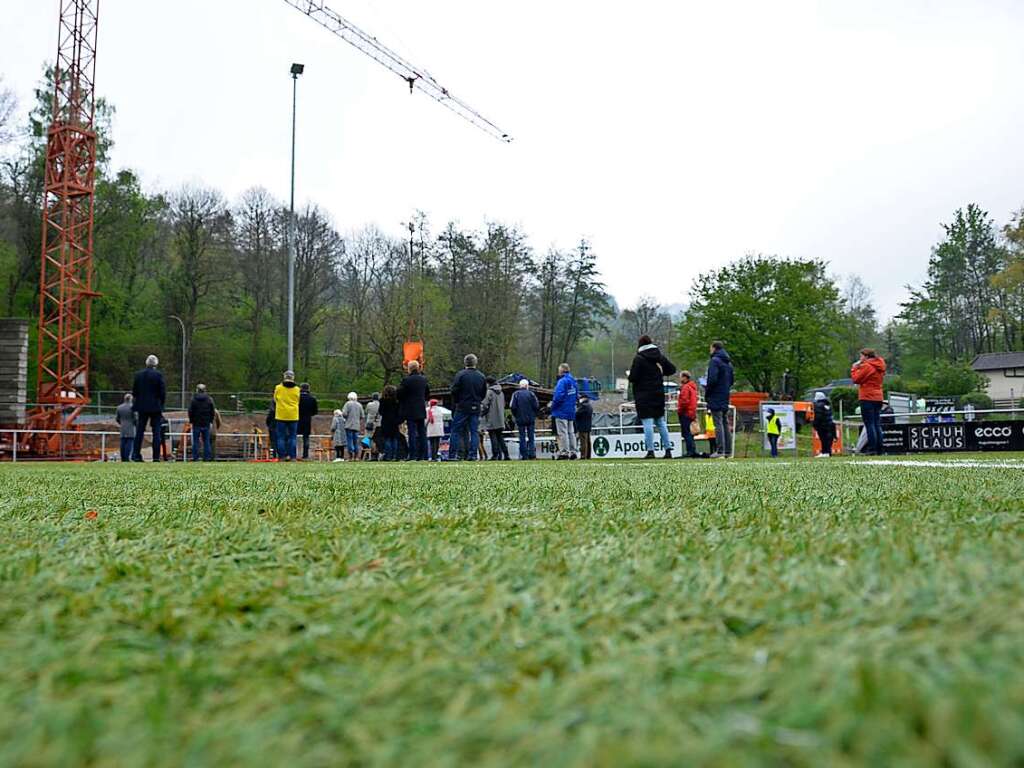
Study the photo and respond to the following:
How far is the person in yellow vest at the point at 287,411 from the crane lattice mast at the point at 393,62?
44490 mm

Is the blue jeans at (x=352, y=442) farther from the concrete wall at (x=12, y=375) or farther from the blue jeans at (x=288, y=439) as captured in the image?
the concrete wall at (x=12, y=375)

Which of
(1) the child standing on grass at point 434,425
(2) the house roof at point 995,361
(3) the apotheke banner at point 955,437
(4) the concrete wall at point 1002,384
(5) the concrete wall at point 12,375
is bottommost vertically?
(3) the apotheke banner at point 955,437

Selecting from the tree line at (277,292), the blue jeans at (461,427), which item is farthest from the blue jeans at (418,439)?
the tree line at (277,292)

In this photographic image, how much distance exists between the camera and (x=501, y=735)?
0.67m

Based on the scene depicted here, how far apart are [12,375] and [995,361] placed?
64.6m

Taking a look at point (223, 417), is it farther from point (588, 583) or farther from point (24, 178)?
point (588, 583)

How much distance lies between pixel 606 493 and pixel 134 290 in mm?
48076

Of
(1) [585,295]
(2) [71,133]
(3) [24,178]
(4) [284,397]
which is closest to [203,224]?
(3) [24,178]

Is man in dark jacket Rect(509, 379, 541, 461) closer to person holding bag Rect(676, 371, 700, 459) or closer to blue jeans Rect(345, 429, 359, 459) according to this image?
person holding bag Rect(676, 371, 700, 459)

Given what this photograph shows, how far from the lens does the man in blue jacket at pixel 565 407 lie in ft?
50.3

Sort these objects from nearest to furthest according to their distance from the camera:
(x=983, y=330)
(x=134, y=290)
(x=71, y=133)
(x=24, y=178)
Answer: (x=71, y=133) → (x=24, y=178) → (x=134, y=290) → (x=983, y=330)

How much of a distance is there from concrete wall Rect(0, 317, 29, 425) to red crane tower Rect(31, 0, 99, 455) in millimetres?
2991

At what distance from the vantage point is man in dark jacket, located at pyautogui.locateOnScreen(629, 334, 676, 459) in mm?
13781

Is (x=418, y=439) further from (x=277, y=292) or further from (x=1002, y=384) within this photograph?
(x=1002, y=384)
